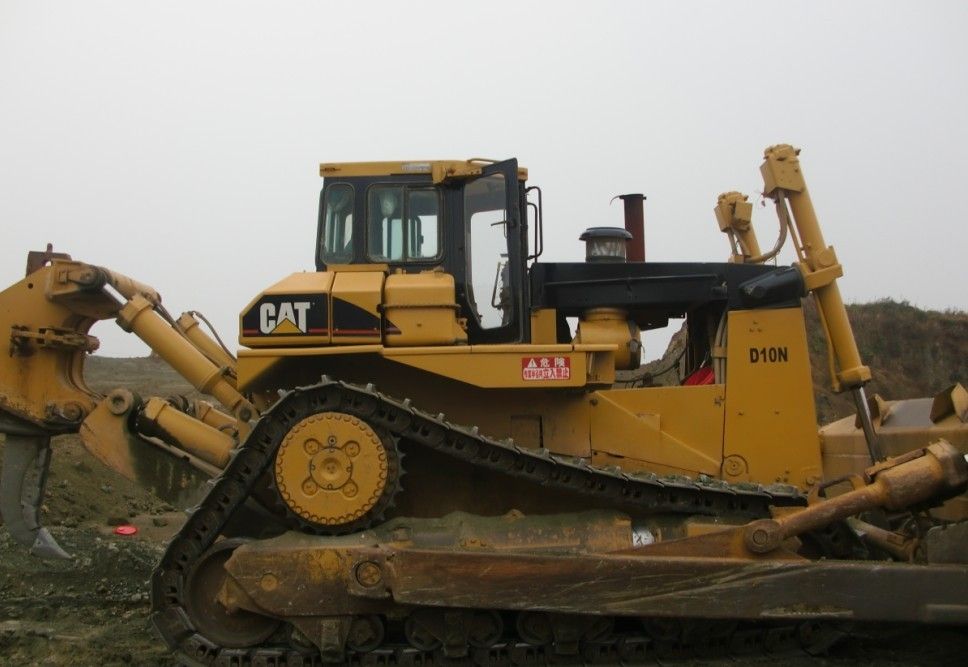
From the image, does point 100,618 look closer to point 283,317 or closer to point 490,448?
point 283,317

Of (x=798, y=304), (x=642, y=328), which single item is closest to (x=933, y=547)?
(x=798, y=304)

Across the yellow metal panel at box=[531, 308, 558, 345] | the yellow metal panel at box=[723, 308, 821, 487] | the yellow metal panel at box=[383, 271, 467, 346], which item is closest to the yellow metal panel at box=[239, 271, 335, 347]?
the yellow metal panel at box=[383, 271, 467, 346]

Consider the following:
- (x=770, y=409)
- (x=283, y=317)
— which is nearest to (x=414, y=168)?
(x=283, y=317)

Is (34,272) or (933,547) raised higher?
(34,272)

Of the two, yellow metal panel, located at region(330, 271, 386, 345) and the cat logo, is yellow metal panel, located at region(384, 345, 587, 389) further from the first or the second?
the cat logo

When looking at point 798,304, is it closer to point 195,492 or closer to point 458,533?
point 458,533

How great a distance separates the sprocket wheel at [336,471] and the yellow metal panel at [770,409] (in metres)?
2.92

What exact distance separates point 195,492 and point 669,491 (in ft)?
13.2

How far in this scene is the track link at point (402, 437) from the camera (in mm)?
6438

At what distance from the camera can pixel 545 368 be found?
697 cm

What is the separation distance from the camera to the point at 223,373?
331 inches

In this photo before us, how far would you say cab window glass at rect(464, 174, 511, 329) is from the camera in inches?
300

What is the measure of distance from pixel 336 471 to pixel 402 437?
0.51 meters

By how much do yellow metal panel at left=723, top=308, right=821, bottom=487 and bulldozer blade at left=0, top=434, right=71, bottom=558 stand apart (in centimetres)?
582
